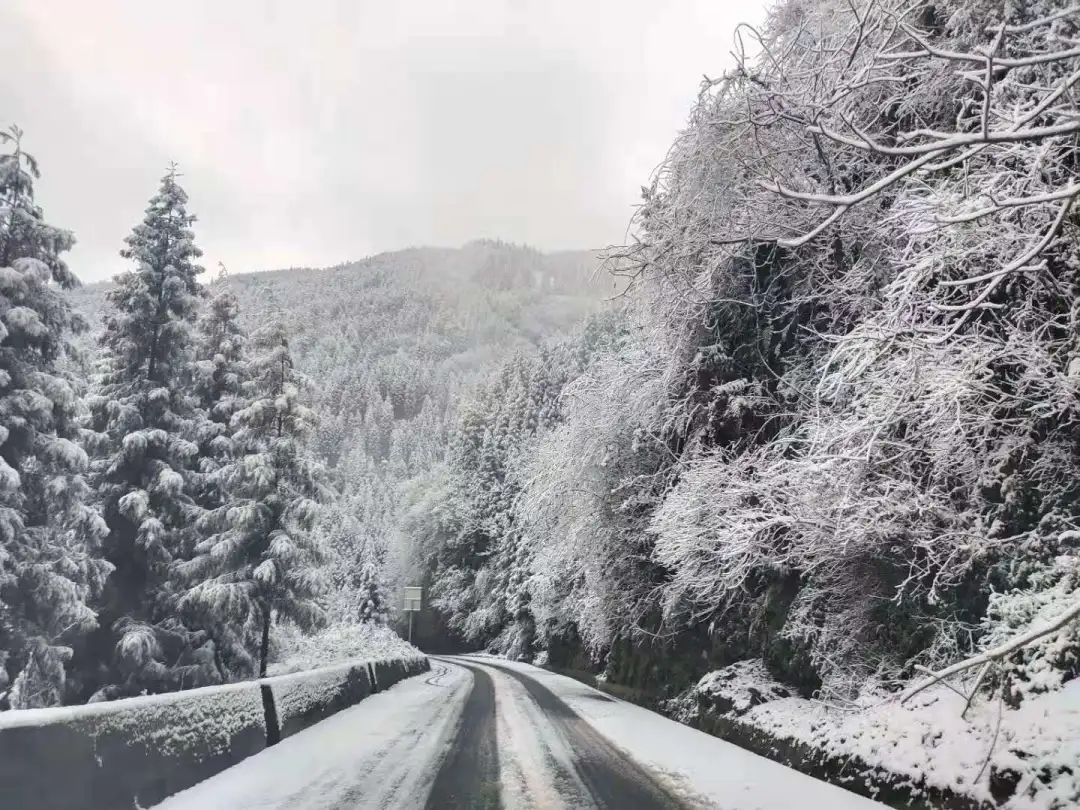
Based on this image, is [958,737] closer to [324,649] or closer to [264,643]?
[264,643]

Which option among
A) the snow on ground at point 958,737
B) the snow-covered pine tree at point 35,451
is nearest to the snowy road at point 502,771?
the snow on ground at point 958,737

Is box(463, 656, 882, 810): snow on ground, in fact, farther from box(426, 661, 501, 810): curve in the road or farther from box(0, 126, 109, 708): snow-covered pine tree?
box(0, 126, 109, 708): snow-covered pine tree

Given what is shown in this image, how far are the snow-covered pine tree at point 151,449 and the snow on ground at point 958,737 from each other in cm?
1567

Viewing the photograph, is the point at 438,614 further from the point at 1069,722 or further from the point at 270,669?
the point at 1069,722

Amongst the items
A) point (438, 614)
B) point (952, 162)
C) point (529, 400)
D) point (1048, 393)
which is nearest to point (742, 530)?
point (1048, 393)

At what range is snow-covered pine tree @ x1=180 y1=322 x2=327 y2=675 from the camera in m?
20.5

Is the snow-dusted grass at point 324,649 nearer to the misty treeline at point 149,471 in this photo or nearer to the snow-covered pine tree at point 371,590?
the misty treeline at point 149,471

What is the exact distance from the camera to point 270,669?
72.1 ft

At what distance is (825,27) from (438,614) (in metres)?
65.2

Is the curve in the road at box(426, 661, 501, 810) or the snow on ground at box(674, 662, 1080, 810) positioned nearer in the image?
the snow on ground at box(674, 662, 1080, 810)

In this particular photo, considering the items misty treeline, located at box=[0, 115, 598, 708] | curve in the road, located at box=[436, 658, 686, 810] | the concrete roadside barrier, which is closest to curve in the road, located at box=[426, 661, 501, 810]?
curve in the road, located at box=[436, 658, 686, 810]

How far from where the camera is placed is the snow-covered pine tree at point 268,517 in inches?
806

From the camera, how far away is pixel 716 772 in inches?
321

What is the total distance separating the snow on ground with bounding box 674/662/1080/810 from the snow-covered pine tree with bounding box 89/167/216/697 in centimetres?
1567
